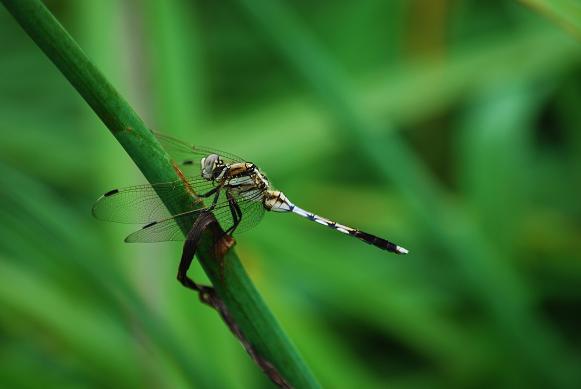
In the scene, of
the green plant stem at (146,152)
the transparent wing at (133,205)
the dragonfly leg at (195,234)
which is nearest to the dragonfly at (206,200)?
the transparent wing at (133,205)

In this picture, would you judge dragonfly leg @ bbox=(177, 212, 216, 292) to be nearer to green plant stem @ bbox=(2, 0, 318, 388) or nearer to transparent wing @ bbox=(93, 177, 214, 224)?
green plant stem @ bbox=(2, 0, 318, 388)

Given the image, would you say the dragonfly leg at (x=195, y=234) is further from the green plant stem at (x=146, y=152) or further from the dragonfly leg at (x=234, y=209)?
the dragonfly leg at (x=234, y=209)

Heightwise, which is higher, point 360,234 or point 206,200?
point 360,234

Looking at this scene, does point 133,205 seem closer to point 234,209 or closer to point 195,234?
point 234,209

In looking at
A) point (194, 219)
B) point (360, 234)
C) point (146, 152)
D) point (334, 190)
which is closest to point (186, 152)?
point (360, 234)

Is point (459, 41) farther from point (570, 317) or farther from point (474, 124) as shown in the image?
point (570, 317)

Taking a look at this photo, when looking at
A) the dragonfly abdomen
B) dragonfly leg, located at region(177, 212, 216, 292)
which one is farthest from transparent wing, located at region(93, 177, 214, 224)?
the dragonfly abdomen

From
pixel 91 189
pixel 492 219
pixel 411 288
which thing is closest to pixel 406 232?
pixel 411 288
